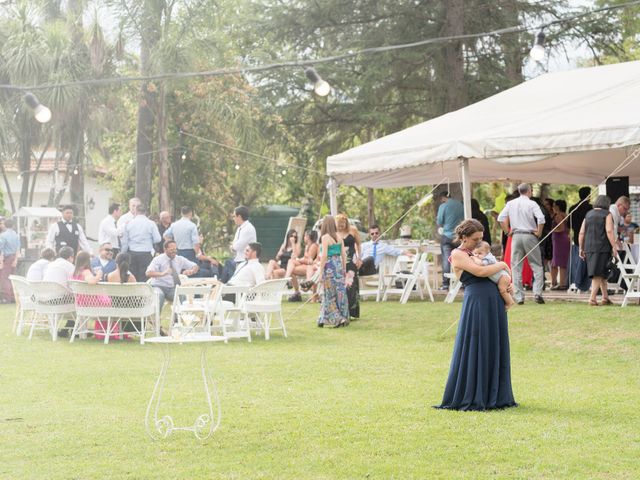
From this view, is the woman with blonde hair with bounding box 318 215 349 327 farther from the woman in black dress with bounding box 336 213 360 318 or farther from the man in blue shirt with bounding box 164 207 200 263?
the man in blue shirt with bounding box 164 207 200 263

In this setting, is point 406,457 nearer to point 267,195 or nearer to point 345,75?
point 345,75

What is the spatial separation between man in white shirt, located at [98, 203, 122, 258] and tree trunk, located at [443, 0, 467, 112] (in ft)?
28.2

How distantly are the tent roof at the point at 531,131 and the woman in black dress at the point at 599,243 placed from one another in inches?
37.8

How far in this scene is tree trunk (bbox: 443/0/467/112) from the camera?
926 inches

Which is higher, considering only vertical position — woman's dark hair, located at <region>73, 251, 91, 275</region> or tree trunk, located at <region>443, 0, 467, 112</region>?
tree trunk, located at <region>443, 0, 467, 112</region>

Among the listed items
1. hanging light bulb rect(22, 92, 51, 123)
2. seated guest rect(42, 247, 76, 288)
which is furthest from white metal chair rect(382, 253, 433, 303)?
hanging light bulb rect(22, 92, 51, 123)

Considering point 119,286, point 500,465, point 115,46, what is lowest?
point 500,465

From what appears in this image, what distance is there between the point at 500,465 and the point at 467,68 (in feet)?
62.5

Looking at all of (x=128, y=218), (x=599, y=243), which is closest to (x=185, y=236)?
(x=128, y=218)

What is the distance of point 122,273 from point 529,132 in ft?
18.2

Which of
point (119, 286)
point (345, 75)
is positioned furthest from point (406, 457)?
point (345, 75)

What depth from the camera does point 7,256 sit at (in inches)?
846

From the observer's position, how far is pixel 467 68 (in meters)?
24.7

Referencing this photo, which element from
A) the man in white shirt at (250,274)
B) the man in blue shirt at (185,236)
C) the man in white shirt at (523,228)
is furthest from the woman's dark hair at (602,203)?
the man in blue shirt at (185,236)
